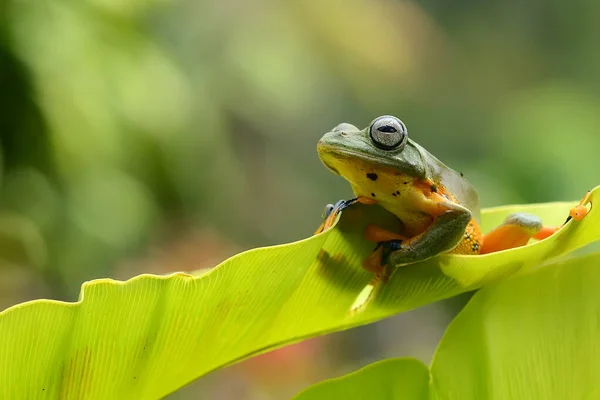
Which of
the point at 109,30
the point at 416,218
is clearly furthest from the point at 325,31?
the point at 416,218

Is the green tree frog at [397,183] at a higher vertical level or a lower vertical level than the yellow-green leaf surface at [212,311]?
higher

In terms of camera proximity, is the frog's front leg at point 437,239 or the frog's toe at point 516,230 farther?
the frog's toe at point 516,230

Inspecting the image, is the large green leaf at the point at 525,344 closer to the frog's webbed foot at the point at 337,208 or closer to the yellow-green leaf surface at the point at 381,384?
the yellow-green leaf surface at the point at 381,384

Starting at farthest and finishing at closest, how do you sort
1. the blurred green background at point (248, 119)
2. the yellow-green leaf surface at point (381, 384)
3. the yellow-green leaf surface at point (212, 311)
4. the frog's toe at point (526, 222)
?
the blurred green background at point (248, 119) < the frog's toe at point (526, 222) < the yellow-green leaf surface at point (381, 384) < the yellow-green leaf surface at point (212, 311)

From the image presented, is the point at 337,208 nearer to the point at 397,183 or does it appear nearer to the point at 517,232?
the point at 397,183

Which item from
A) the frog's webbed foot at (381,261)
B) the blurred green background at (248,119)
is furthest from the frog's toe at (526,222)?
the blurred green background at (248,119)

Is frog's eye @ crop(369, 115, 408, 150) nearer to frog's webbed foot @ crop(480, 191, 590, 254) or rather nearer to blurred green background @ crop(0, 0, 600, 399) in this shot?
frog's webbed foot @ crop(480, 191, 590, 254)

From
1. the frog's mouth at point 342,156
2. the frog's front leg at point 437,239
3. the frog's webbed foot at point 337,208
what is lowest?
the frog's front leg at point 437,239

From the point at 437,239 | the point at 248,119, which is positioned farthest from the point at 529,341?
the point at 248,119

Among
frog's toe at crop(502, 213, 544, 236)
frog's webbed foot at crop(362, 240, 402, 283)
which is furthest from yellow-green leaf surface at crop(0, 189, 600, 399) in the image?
frog's toe at crop(502, 213, 544, 236)
